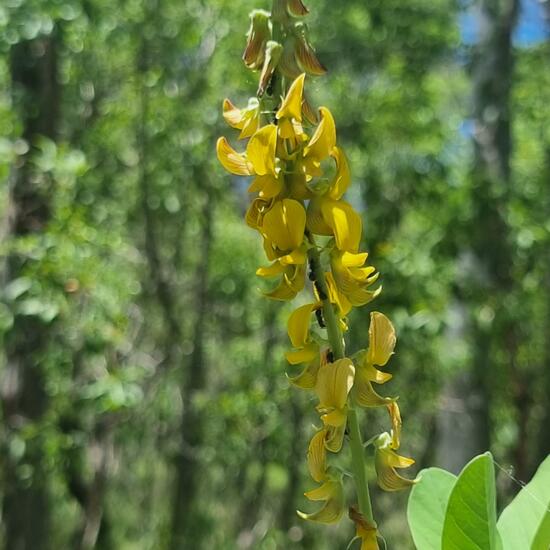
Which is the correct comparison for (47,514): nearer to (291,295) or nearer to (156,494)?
(291,295)

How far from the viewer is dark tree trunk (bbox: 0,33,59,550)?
509 centimetres

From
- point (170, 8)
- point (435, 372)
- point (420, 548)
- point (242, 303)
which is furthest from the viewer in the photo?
point (242, 303)

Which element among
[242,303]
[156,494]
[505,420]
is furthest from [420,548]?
[156,494]

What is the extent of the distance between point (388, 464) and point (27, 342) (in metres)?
4.34

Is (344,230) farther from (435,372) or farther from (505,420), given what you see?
(505,420)

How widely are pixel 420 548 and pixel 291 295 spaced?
37 centimetres

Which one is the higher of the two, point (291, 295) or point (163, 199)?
point (291, 295)

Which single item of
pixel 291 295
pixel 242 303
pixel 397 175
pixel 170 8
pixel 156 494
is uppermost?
pixel 291 295

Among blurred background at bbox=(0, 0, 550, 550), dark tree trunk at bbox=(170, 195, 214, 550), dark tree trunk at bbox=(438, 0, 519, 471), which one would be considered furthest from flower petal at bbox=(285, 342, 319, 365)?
dark tree trunk at bbox=(170, 195, 214, 550)

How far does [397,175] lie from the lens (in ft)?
22.5

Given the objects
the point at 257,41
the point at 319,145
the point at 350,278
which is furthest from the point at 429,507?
the point at 257,41

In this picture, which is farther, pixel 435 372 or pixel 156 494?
pixel 156 494

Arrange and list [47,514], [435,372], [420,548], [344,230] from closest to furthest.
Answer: [344,230]
[420,548]
[47,514]
[435,372]

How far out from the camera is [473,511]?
963mm
